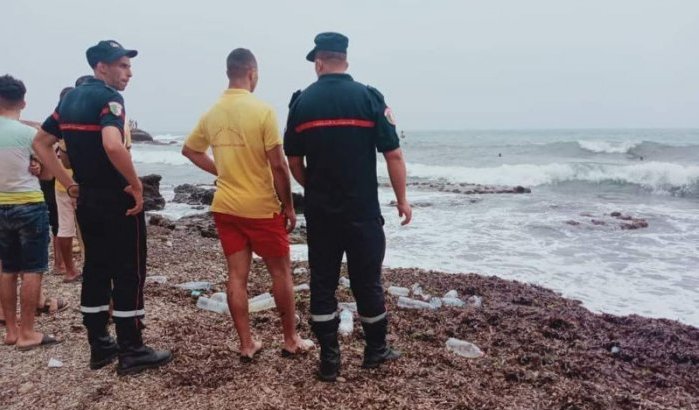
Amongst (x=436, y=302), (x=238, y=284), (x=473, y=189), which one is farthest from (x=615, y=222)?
(x=238, y=284)

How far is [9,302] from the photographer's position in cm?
463

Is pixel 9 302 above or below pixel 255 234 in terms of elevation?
below

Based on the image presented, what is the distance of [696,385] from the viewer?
13.8 ft

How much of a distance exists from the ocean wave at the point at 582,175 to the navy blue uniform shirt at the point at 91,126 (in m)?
24.3

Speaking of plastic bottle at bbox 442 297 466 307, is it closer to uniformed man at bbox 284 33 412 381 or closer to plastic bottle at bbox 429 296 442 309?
plastic bottle at bbox 429 296 442 309

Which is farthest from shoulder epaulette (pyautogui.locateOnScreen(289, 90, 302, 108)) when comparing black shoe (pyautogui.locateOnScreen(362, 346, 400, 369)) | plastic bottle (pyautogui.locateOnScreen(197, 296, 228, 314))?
plastic bottle (pyautogui.locateOnScreen(197, 296, 228, 314))

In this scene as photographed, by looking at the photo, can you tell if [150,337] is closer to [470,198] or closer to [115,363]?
[115,363]

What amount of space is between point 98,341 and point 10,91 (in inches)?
88.3

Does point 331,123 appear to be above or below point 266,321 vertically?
above

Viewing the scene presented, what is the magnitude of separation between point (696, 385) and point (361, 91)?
3487 millimetres

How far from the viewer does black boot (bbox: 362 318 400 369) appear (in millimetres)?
Answer: 3980

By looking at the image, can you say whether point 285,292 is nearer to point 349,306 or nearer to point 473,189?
point 349,306

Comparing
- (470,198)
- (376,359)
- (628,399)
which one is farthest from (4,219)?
(470,198)

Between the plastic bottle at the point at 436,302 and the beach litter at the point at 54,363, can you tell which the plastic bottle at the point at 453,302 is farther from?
the beach litter at the point at 54,363
